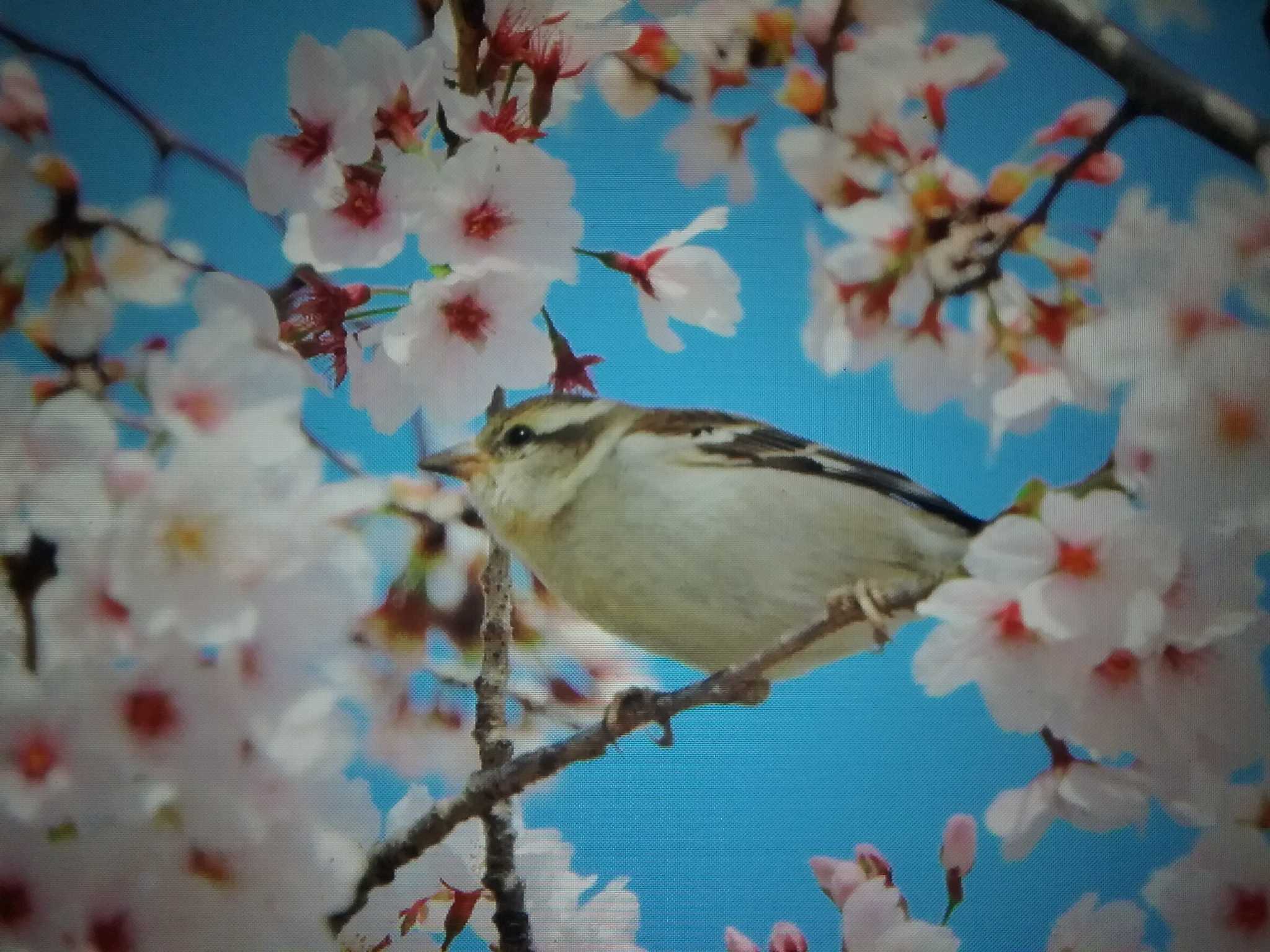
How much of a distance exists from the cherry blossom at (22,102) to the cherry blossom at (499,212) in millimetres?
425

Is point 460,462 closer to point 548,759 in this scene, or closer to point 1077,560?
point 548,759

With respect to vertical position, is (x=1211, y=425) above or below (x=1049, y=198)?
below

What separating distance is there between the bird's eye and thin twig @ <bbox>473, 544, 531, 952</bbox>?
5.9 inches

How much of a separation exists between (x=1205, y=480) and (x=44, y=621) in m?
1.03

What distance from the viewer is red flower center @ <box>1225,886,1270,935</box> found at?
0.98 metres

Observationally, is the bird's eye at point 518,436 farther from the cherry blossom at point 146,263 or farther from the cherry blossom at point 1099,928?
the cherry blossom at point 1099,928

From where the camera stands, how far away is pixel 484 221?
95cm

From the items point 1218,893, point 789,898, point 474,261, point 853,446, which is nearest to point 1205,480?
point 853,446

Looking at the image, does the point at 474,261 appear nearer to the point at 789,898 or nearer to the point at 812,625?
the point at 812,625

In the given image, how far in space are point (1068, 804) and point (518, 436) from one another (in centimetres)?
63

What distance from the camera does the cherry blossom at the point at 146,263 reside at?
1.02 meters

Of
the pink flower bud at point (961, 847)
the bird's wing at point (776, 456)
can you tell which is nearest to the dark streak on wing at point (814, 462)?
the bird's wing at point (776, 456)

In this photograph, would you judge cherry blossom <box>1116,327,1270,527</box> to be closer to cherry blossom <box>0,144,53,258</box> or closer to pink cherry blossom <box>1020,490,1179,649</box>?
pink cherry blossom <box>1020,490,1179,649</box>

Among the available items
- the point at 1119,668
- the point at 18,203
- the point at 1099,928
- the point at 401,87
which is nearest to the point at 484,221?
the point at 401,87
